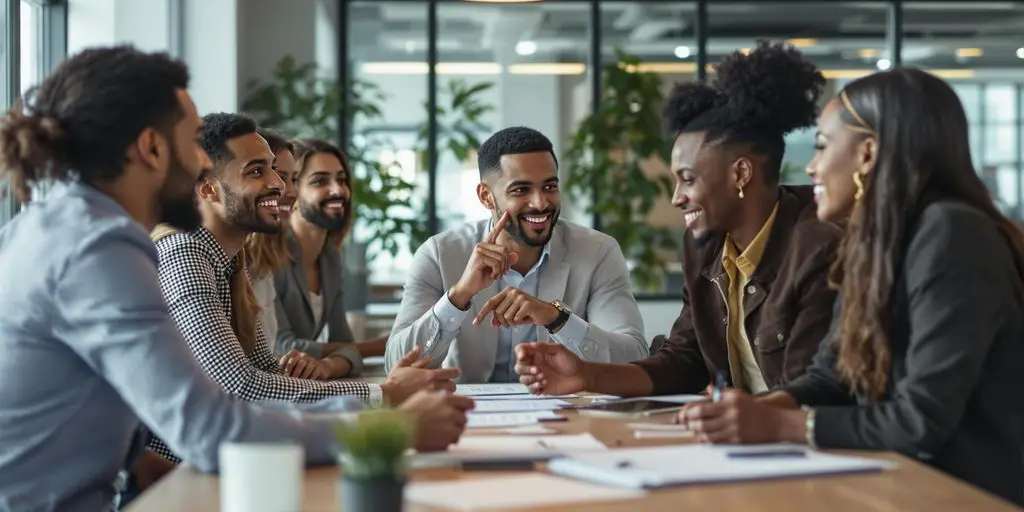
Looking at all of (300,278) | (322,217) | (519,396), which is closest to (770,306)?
(519,396)

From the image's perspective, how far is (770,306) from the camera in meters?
3.03

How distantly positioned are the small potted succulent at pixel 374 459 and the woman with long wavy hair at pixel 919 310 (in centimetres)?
82

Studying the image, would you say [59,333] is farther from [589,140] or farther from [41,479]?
[589,140]

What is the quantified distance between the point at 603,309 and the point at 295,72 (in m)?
4.80

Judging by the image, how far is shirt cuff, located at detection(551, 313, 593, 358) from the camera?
11.9ft

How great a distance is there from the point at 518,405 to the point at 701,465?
2.87 feet

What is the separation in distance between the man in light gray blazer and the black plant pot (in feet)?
7.31

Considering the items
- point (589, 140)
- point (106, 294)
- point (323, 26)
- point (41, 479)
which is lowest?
point (41, 479)

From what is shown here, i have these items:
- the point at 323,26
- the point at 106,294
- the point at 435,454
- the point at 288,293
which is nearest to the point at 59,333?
the point at 106,294

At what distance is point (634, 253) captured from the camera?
9023 mm

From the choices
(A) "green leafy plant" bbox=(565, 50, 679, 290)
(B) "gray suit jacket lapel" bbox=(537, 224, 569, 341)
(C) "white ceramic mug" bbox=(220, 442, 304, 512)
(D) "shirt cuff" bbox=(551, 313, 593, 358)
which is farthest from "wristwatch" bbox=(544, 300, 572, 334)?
(A) "green leafy plant" bbox=(565, 50, 679, 290)

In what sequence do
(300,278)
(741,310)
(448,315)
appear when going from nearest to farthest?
(741,310)
(448,315)
(300,278)

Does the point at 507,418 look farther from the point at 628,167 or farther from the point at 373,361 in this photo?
the point at 628,167

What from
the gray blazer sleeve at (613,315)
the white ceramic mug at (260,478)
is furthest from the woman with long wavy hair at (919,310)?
the gray blazer sleeve at (613,315)
